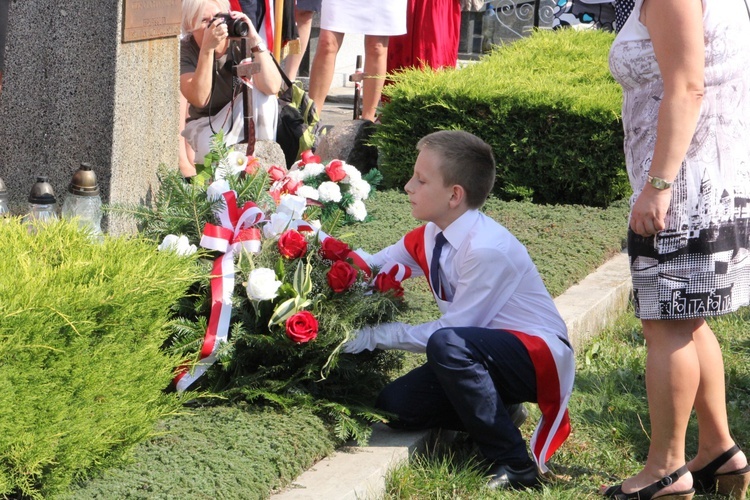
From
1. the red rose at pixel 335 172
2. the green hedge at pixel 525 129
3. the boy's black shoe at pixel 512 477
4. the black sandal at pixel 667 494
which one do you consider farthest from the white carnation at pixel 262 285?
the green hedge at pixel 525 129

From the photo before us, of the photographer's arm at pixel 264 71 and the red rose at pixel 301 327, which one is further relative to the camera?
the photographer's arm at pixel 264 71

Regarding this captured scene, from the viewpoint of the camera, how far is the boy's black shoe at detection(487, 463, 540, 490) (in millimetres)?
3119

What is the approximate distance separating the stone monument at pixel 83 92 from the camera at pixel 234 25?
54.2 inches

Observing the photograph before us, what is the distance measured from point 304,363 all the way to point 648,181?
1.21 m

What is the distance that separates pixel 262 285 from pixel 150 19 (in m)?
1.30

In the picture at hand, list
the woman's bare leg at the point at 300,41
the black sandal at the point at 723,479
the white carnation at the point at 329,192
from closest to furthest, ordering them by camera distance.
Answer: the black sandal at the point at 723,479 → the white carnation at the point at 329,192 → the woman's bare leg at the point at 300,41

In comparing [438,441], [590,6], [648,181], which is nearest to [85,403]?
[438,441]

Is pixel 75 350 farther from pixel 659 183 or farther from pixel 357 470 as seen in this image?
pixel 659 183

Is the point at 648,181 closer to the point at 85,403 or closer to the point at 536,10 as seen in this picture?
the point at 85,403

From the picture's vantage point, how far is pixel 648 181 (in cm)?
278

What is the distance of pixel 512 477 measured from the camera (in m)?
3.14

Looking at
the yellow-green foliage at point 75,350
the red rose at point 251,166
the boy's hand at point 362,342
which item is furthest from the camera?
the red rose at point 251,166

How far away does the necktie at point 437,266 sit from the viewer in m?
3.34

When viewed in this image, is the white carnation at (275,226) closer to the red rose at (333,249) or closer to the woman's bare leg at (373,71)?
the red rose at (333,249)
